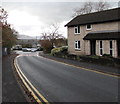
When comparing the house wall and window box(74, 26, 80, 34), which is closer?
the house wall

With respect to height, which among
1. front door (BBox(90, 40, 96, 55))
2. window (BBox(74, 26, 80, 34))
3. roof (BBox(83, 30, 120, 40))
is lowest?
front door (BBox(90, 40, 96, 55))

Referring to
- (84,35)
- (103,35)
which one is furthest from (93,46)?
(103,35)

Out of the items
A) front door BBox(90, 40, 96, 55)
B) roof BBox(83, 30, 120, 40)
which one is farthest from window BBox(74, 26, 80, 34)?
front door BBox(90, 40, 96, 55)

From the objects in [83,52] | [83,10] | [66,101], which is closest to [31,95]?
[66,101]

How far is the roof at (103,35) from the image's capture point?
2241 centimetres

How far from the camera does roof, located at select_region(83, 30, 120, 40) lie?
882 inches

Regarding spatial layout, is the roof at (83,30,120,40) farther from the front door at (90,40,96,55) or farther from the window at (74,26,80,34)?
the window at (74,26,80,34)

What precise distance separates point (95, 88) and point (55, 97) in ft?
8.61

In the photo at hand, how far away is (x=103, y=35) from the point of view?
80.5 ft

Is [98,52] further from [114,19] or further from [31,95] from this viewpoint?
[31,95]

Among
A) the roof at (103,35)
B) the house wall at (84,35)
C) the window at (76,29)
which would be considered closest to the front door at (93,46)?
the house wall at (84,35)

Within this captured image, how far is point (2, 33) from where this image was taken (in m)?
28.7

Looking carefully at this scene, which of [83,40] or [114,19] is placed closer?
[114,19]

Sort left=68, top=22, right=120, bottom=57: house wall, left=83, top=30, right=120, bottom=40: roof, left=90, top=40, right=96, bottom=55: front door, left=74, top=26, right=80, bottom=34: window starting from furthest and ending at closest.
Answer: left=74, top=26, right=80, bottom=34: window → left=90, top=40, right=96, bottom=55: front door → left=68, top=22, right=120, bottom=57: house wall → left=83, top=30, right=120, bottom=40: roof
